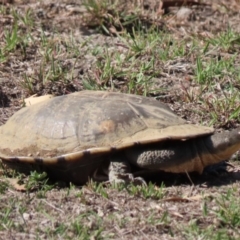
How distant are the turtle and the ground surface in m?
0.14

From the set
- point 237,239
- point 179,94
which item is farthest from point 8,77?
point 237,239

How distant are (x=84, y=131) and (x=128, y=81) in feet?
6.00

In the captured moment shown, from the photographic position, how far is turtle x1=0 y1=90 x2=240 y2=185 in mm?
5672

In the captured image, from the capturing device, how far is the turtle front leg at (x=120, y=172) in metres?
5.66

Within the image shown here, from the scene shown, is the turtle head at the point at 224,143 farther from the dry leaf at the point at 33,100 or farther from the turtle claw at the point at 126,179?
the dry leaf at the point at 33,100

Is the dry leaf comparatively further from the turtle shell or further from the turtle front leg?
the turtle front leg

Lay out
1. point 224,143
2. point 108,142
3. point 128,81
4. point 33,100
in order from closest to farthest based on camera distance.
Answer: point 108,142, point 224,143, point 33,100, point 128,81

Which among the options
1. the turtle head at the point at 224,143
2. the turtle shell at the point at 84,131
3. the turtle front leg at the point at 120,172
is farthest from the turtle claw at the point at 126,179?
the turtle head at the point at 224,143

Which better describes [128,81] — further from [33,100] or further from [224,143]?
[224,143]

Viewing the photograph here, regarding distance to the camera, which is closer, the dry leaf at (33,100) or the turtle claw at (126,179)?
the turtle claw at (126,179)

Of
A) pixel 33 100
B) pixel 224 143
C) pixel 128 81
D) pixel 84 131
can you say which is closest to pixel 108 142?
pixel 84 131

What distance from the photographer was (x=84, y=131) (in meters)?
5.70

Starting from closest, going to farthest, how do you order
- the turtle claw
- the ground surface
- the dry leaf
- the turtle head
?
the ground surface, the turtle claw, the turtle head, the dry leaf

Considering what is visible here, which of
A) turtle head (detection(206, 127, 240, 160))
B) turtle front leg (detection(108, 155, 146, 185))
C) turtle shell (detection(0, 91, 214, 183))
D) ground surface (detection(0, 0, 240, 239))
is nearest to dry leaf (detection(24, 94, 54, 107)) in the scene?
ground surface (detection(0, 0, 240, 239))
